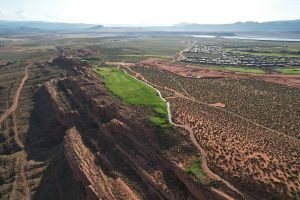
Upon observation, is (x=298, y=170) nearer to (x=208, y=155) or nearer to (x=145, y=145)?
(x=208, y=155)

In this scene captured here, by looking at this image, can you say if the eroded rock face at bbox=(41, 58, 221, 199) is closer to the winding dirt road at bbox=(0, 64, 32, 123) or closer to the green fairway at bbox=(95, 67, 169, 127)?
the green fairway at bbox=(95, 67, 169, 127)

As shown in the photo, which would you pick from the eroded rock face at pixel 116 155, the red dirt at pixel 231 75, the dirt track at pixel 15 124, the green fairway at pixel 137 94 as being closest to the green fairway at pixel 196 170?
the eroded rock face at pixel 116 155

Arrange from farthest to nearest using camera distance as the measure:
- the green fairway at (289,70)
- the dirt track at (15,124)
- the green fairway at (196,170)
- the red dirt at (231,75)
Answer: the green fairway at (289,70)
the red dirt at (231,75)
the dirt track at (15,124)
the green fairway at (196,170)

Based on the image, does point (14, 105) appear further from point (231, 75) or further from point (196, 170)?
point (231, 75)

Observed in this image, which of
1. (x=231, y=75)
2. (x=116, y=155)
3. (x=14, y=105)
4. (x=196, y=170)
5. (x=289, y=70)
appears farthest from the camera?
(x=289, y=70)

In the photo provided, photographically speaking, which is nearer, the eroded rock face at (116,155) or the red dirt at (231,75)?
the eroded rock face at (116,155)

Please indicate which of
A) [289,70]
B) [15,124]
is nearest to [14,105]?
[15,124]

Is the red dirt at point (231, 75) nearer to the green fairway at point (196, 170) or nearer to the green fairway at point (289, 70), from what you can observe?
the green fairway at point (289, 70)
